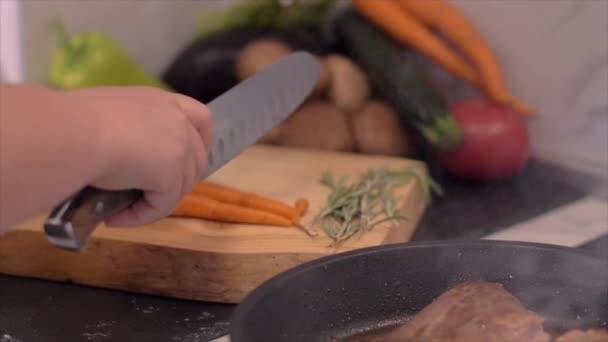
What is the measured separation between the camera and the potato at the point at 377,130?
1346 millimetres

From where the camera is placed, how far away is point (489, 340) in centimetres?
76

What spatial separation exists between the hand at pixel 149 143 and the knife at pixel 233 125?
2 cm

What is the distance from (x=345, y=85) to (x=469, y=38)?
206mm

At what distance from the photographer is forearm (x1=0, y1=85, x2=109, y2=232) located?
2.03 ft

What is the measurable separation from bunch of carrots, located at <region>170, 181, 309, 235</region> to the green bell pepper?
→ 0.37m

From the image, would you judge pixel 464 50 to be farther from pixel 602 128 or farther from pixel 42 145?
pixel 42 145

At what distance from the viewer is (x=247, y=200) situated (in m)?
1.05

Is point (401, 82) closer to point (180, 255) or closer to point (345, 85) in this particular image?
point (345, 85)

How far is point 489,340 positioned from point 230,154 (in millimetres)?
334

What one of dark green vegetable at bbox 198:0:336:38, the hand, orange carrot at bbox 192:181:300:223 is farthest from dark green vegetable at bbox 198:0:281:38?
the hand

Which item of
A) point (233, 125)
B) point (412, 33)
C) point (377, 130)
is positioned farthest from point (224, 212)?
point (412, 33)

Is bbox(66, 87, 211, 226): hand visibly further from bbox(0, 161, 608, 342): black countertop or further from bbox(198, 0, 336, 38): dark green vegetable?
bbox(198, 0, 336, 38): dark green vegetable

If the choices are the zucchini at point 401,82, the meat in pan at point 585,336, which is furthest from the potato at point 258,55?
the meat in pan at point 585,336

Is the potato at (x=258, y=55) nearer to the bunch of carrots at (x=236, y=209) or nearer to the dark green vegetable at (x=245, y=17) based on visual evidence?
the dark green vegetable at (x=245, y=17)
